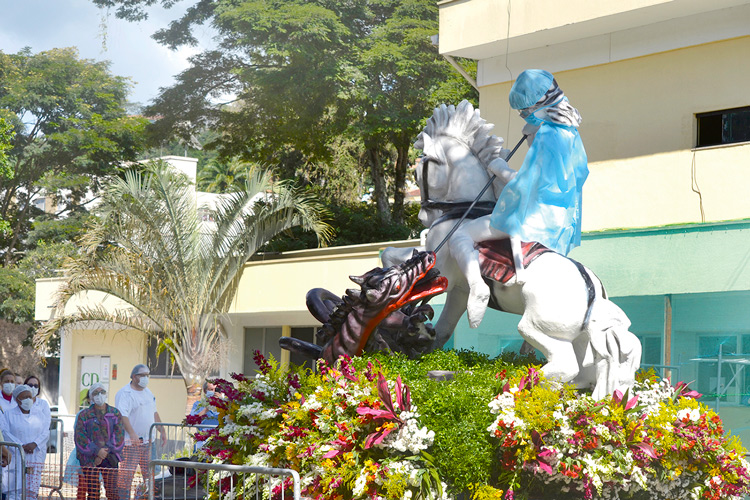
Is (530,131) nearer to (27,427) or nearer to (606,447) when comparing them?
(606,447)

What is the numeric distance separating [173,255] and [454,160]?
1026cm

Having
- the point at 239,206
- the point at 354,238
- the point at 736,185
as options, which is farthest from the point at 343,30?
the point at 736,185

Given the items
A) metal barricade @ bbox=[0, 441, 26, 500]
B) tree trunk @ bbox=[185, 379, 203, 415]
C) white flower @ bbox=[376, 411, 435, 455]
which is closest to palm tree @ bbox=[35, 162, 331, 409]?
tree trunk @ bbox=[185, 379, 203, 415]

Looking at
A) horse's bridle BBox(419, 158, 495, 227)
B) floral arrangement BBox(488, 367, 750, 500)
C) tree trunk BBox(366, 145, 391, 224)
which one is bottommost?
floral arrangement BBox(488, 367, 750, 500)

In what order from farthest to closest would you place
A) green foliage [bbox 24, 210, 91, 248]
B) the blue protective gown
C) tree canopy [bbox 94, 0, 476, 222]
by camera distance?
1. green foliage [bbox 24, 210, 91, 248]
2. tree canopy [bbox 94, 0, 476, 222]
3. the blue protective gown

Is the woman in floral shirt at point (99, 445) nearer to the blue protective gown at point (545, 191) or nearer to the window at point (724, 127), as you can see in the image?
the blue protective gown at point (545, 191)

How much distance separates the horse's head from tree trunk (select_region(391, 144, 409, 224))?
16802 mm

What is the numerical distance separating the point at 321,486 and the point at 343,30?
17.9 m

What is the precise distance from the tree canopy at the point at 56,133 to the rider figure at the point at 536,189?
22.5m

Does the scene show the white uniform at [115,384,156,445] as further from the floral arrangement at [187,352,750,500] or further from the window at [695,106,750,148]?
the window at [695,106,750,148]

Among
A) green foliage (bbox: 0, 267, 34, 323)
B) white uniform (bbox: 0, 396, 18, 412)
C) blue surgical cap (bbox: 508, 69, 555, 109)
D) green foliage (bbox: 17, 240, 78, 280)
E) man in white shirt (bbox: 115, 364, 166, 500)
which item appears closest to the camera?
blue surgical cap (bbox: 508, 69, 555, 109)

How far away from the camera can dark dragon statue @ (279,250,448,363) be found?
566 centimetres

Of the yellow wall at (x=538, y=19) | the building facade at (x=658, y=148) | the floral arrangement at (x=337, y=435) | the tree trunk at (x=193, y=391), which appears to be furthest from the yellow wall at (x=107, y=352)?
the floral arrangement at (x=337, y=435)

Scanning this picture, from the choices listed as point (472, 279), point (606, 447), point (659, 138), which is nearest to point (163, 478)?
point (472, 279)
